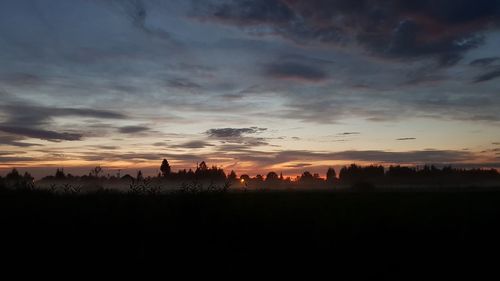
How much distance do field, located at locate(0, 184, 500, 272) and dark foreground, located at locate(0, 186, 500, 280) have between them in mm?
43

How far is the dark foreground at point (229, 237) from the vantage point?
52.7 ft

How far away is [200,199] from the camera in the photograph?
20.2 m

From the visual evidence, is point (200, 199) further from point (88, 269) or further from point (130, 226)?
point (88, 269)

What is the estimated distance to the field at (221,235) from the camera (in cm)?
1625

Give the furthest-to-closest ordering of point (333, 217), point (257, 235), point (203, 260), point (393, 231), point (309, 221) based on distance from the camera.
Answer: point (333, 217), point (309, 221), point (393, 231), point (257, 235), point (203, 260)

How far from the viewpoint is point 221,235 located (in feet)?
58.0

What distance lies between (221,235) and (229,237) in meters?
0.36

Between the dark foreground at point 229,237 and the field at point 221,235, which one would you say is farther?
the field at point 221,235

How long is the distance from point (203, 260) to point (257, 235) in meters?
3.25

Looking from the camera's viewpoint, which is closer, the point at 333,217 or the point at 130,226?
the point at 130,226

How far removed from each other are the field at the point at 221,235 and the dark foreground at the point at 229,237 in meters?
0.04

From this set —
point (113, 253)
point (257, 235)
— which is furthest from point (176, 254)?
point (257, 235)

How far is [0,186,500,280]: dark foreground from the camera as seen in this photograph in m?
16.1

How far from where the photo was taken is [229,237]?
1761cm
